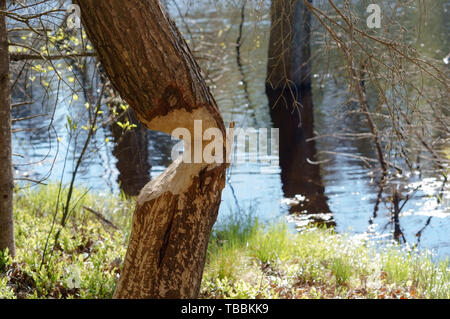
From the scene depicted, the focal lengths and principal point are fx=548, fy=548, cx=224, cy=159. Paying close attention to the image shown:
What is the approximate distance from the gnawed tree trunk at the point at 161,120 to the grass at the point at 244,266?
1.22 m

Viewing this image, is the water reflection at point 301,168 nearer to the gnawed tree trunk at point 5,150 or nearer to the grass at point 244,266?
the grass at point 244,266

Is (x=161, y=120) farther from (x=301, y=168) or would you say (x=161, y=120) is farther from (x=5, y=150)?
(x=301, y=168)

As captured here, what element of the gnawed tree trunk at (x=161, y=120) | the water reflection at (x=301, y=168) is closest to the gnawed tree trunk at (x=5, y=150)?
the gnawed tree trunk at (x=161, y=120)

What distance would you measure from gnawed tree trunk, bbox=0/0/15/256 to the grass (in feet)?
0.81

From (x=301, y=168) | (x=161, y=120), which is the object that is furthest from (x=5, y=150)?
(x=301, y=168)

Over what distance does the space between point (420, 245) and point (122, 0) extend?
17.2 ft

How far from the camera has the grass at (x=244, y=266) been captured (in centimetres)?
434

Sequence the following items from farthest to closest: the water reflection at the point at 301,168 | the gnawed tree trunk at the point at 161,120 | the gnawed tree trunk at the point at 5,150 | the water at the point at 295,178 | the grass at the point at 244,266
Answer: the water reflection at the point at 301,168
the water at the point at 295,178
the gnawed tree trunk at the point at 5,150
the grass at the point at 244,266
the gnawed tree trunk at the point at 161,120

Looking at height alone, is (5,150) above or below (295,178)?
above

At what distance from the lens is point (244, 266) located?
4902 mm

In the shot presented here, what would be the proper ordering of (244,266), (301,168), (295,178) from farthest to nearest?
1. (301,168)
2. (295,178)
3. (244,266)

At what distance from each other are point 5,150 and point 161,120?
211cm

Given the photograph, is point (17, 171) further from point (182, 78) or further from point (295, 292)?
point (182, 78)

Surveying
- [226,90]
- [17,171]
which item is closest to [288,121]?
[226,90]
